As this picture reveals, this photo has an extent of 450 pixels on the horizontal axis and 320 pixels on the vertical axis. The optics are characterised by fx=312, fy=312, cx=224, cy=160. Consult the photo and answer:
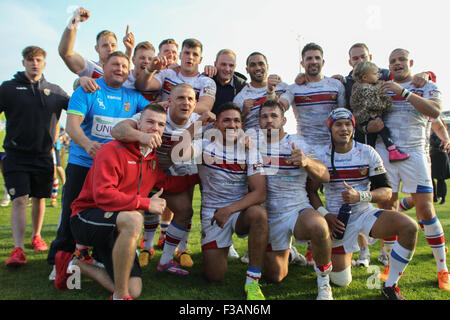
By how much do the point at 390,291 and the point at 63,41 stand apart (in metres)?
4.43

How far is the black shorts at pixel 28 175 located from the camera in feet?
13.4

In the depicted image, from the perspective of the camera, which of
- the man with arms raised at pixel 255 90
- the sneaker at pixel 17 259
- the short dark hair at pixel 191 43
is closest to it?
the sneaker at pixel 17 259

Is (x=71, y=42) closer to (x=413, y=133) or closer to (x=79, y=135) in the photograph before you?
(x=79, y=135)

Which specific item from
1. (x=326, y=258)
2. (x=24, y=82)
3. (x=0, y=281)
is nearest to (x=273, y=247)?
(x=326, y=258)

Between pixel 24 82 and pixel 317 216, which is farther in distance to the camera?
pixel 24 82

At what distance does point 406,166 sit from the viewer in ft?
13.5

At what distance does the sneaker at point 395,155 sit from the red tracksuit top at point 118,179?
3030 mm

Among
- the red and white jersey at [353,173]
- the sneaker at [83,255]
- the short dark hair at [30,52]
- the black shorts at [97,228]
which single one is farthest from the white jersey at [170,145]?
the short dark hair at [30,52]

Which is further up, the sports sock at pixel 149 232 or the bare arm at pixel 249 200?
the bare arm at pixel 249 200

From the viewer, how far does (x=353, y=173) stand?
354cm

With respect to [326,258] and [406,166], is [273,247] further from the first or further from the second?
[406,166]

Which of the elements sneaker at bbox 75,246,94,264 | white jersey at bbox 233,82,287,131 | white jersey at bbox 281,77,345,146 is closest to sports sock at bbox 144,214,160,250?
sneaker at bbox 75,246,94,264

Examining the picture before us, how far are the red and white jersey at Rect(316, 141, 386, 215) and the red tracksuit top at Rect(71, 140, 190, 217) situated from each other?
6.65ft

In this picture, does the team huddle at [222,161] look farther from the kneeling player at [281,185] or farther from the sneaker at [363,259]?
the sneaker at [363,259]
